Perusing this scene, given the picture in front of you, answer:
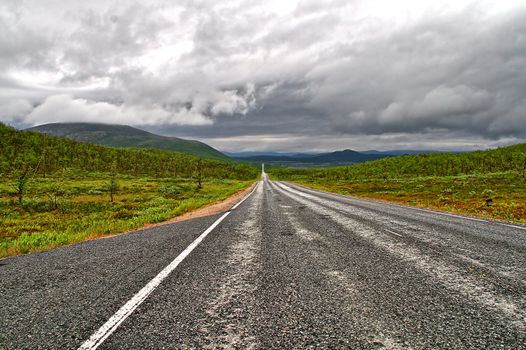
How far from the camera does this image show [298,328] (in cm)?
319

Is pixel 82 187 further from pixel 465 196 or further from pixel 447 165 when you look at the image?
pixel 447 165

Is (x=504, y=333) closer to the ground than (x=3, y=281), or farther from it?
farther from it

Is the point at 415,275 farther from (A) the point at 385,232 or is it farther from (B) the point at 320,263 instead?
(A) the point at 385,232

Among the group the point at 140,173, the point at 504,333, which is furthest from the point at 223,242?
the point at 140,173

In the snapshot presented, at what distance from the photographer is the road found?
9.90ft

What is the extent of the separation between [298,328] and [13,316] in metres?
3.39

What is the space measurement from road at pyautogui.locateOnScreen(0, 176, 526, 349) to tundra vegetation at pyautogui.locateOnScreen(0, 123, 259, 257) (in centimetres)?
419

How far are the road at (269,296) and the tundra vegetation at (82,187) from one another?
13.8 feet

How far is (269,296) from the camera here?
4137 mm

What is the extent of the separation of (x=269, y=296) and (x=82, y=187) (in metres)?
62.3

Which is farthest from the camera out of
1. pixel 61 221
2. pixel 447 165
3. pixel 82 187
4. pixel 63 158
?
pixel 447 165

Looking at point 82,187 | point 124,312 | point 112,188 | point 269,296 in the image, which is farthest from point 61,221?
point 82,187

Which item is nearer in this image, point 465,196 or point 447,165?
point 465,196

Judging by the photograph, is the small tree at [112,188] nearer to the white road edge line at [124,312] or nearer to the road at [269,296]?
the road at [269,296]
